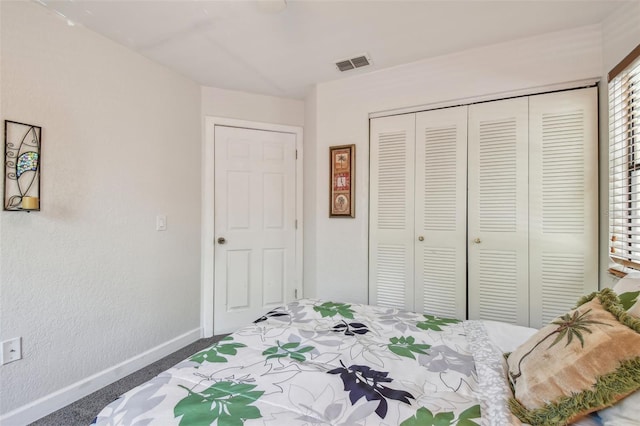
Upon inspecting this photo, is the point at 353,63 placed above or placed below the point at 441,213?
above

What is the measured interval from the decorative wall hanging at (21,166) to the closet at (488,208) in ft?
7.48

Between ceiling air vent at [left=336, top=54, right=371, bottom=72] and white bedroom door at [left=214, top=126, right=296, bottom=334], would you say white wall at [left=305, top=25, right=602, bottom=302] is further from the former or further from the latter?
white bedroom door at [left=214, top=126, right=296, bottom=334]

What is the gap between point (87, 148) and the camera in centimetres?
196

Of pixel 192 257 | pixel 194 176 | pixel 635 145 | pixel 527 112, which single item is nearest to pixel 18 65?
pixel 194 176

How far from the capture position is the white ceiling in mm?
1737

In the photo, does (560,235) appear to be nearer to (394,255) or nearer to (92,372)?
(394,255)

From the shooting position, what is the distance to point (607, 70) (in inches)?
71.8

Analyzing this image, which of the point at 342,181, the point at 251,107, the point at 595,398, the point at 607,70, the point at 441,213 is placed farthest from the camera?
the point at 251,107

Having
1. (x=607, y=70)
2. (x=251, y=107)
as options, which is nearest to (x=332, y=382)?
(x=607, y=70)

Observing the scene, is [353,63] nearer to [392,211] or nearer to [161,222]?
[392,211]

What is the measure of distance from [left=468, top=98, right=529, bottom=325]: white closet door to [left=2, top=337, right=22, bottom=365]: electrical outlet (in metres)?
2.89

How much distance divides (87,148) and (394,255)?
2.40 meters

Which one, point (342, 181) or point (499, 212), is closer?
point (499, 212)

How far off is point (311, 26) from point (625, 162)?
81.1 inches
